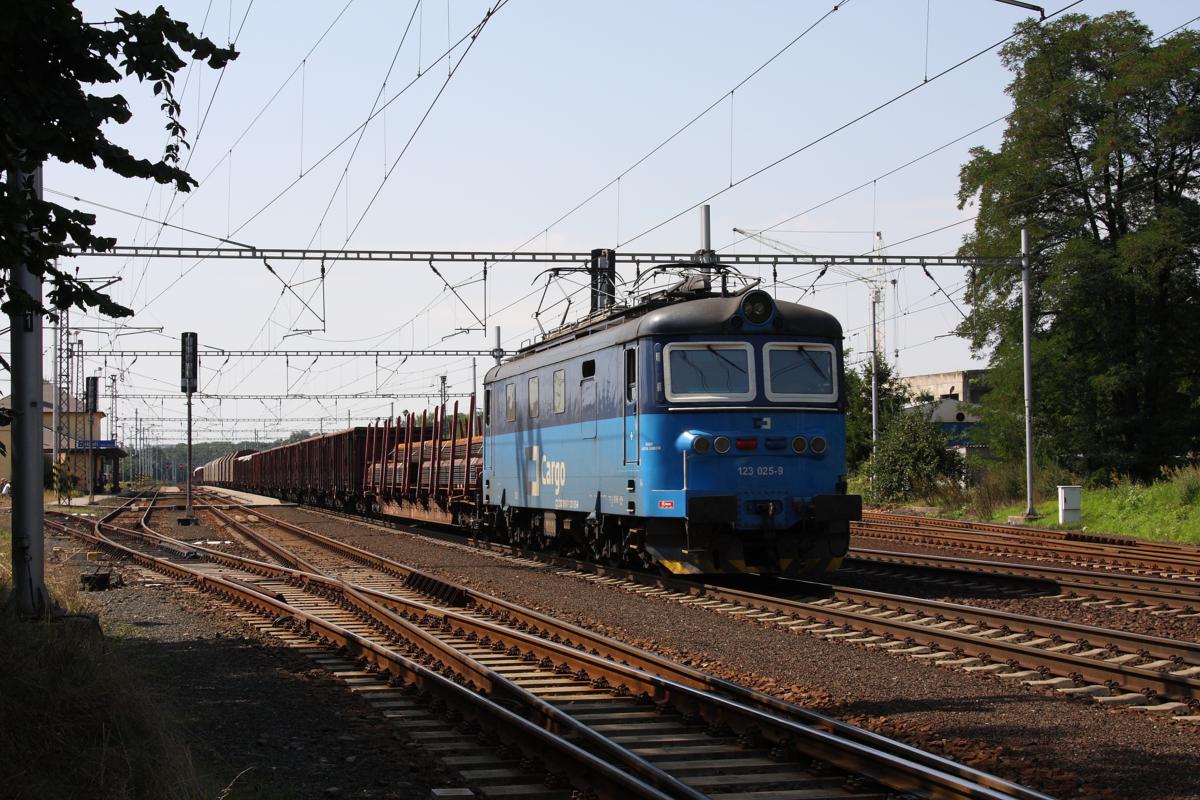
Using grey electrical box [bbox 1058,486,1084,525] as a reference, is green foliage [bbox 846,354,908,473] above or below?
above

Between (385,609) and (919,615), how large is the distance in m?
5.56

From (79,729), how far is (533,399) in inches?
516

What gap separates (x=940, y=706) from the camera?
8180 mm

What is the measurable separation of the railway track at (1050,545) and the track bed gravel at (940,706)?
7260 millimetres

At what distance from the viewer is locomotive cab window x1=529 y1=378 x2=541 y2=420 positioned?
63.6 ft

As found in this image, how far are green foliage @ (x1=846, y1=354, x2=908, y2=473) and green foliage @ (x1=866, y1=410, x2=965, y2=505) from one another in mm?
5490

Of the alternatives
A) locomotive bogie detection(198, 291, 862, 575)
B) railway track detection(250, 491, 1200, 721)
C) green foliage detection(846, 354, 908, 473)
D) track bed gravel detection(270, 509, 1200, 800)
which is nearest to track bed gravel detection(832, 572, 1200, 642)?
railway track detection(250, 491, 1200, 721)

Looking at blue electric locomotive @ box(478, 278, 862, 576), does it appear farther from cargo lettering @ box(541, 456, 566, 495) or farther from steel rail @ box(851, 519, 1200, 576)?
steel rail @ box(851, 519, 1200, 576)

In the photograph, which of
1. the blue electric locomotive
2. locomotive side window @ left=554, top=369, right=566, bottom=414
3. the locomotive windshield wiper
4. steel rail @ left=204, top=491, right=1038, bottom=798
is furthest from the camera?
locomotive side window @ left=554, top=369, right=566, bottom=414

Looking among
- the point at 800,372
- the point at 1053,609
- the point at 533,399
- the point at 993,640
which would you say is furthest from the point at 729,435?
the point at 533,399

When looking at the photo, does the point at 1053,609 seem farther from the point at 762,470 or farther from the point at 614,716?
the point at 614,716

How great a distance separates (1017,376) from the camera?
34.0 metres

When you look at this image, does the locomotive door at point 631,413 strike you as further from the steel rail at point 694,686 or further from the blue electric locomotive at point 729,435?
the steel rail at point 694,686

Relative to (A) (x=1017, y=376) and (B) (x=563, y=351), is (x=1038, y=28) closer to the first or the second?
(A) (x=1017, y=376)
